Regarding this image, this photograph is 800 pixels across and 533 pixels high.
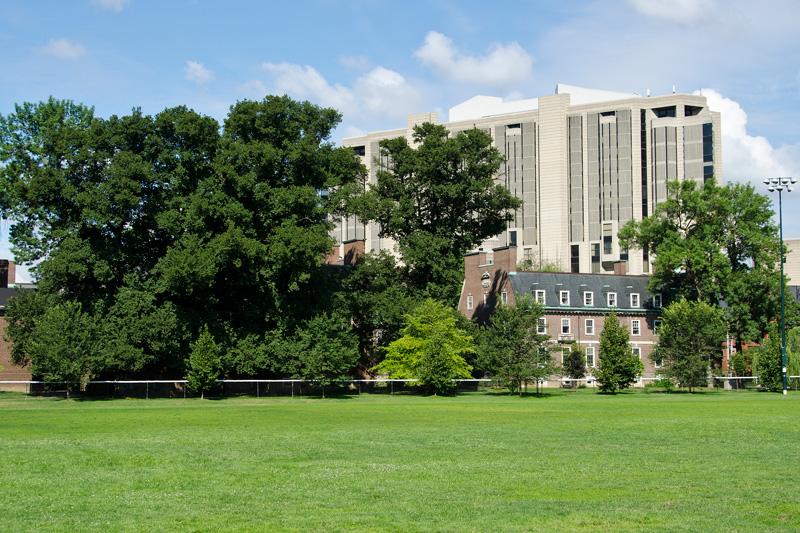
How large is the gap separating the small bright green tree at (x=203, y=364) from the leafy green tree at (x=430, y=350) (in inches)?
557

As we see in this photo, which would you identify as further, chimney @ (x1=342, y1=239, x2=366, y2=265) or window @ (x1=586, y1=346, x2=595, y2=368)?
window @ (x1=586, y1=346, x2=595, y2=368)

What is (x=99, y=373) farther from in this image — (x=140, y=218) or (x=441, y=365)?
(x=441, y=365)

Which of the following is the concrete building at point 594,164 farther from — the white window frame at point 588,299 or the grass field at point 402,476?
the grass field at point 402,476

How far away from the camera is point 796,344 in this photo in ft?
265

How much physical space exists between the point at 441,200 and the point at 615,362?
784 inches

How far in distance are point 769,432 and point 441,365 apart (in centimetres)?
4042

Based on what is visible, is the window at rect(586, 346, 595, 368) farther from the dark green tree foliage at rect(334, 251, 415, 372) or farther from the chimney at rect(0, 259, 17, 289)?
Answer: the chimney at rect(0, 259, 17, 289)

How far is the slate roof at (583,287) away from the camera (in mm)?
91931

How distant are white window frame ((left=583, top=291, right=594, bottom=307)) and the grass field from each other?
57773mm

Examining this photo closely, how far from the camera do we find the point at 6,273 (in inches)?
3642

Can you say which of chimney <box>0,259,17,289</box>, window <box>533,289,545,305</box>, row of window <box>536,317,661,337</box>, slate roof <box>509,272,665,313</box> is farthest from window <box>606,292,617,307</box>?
chimney <box>0,259,17,289</box>

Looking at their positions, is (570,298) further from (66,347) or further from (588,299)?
(66,347)

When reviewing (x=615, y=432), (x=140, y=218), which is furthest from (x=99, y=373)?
(x=615, y=432)

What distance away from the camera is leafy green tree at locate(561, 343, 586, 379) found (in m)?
85.3
